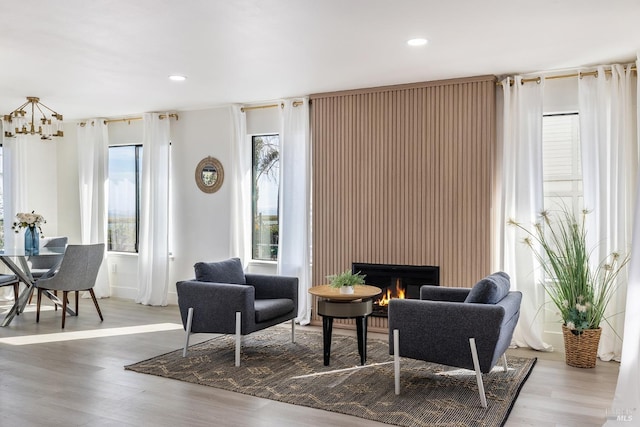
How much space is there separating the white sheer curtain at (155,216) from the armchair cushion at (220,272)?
2315 millimetres

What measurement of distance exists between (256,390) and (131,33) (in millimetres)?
2754

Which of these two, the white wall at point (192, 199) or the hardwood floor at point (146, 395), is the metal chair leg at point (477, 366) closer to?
the hardwood floor at point (146, 395)

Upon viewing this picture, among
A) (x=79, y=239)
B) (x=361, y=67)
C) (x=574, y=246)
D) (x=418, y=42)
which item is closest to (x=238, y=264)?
(x=361, y=67)

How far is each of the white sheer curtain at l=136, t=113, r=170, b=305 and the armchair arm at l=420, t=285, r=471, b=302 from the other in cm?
406

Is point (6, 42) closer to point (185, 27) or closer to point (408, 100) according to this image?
point (185, 27)

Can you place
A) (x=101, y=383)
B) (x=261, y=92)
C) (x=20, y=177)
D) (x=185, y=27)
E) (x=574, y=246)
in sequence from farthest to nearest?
(x=20, y=177) < (x=261, y=92) < (x=574, y=246) < (x=101, y=383) < (x=185, y=27)

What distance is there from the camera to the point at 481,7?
3.48m

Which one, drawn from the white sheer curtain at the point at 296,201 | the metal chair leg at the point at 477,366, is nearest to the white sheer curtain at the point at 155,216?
the white sheer curtain at the point at 296,201

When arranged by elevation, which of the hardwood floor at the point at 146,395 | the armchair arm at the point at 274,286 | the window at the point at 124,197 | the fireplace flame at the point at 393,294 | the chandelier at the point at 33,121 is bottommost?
the hardwood floor at the point at 146,395

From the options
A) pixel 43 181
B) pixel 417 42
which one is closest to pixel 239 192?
pixel 417 42

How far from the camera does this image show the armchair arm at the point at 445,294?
4.46m

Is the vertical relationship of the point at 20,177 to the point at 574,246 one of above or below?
above

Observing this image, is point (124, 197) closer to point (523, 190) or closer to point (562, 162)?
point (523, 190)

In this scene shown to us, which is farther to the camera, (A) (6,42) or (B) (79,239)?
(B) (79,239)
